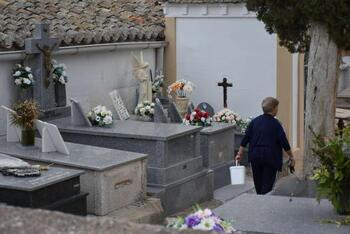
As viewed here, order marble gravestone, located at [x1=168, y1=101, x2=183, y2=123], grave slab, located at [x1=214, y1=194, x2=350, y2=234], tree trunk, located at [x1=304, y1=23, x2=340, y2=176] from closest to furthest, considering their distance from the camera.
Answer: grave slab, located at [x1=214, y1=194, x2=350, y2=234] → tree trunk, located at [x1=304, y1=23, x2=340, y2=176] → marble gravestone, located at [x1=168, y1=101, x2=183, y2=123]

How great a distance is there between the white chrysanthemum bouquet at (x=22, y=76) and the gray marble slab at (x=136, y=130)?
660 millimetres

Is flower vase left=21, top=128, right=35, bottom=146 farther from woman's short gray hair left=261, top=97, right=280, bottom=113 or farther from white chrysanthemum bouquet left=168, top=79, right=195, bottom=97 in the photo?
white chrysanthemum bouquet left=168, top=79, right=195, bottom=97

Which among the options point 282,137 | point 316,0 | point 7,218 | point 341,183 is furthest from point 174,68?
point 7,218

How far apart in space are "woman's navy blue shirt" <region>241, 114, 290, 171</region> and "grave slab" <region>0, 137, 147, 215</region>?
1.28 m

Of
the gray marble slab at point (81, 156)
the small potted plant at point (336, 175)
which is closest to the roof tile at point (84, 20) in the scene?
the gray marble slab at point (81, 156)

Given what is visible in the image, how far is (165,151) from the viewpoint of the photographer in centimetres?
961

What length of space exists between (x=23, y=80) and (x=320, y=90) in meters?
3.97

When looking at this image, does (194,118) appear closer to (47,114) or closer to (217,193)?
(217,193)

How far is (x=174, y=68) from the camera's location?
14.4 metres

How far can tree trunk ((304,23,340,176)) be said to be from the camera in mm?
8125

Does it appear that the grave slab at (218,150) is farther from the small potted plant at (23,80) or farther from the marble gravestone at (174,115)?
the small potted plant at (23,80)

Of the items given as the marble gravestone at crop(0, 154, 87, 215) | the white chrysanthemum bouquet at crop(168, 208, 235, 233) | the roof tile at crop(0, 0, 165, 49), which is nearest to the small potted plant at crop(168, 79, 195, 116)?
the roof tile at crop(0, 0, 165, 49)

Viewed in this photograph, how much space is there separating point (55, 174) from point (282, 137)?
8.92 feet

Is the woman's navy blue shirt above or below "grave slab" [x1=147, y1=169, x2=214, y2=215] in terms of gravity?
above
